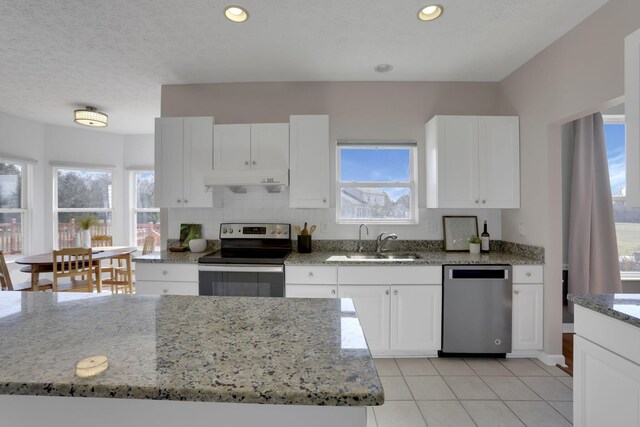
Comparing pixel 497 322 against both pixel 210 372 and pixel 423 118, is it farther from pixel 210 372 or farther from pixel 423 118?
pixel 210 372

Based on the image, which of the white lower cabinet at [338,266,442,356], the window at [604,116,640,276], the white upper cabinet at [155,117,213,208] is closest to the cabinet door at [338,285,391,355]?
the white lower cabinet at [338,266,442,356]

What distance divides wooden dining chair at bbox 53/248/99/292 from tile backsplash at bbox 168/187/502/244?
1.72 meters

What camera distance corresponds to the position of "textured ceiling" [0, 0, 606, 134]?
2.12 meters

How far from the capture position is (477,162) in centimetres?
301

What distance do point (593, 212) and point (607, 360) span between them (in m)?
2.41

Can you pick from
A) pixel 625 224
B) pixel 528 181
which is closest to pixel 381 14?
pixel 528 181

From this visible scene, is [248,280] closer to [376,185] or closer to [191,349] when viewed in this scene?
[376,185]

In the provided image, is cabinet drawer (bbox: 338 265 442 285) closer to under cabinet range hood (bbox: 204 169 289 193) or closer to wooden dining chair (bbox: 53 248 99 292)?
under cabinet range hood (bbox: 204 169 289 193)

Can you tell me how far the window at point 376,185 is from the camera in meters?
3.41

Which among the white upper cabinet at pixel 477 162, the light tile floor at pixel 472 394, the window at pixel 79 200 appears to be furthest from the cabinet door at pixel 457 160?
the window at pixel 79 200

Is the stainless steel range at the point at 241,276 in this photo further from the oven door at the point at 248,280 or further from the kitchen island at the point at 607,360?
the kitchen island at the point at 607,360

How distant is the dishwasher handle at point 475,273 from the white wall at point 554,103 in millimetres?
433

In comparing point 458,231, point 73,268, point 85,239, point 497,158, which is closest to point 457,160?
point 497,158

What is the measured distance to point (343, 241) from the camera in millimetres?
3314
